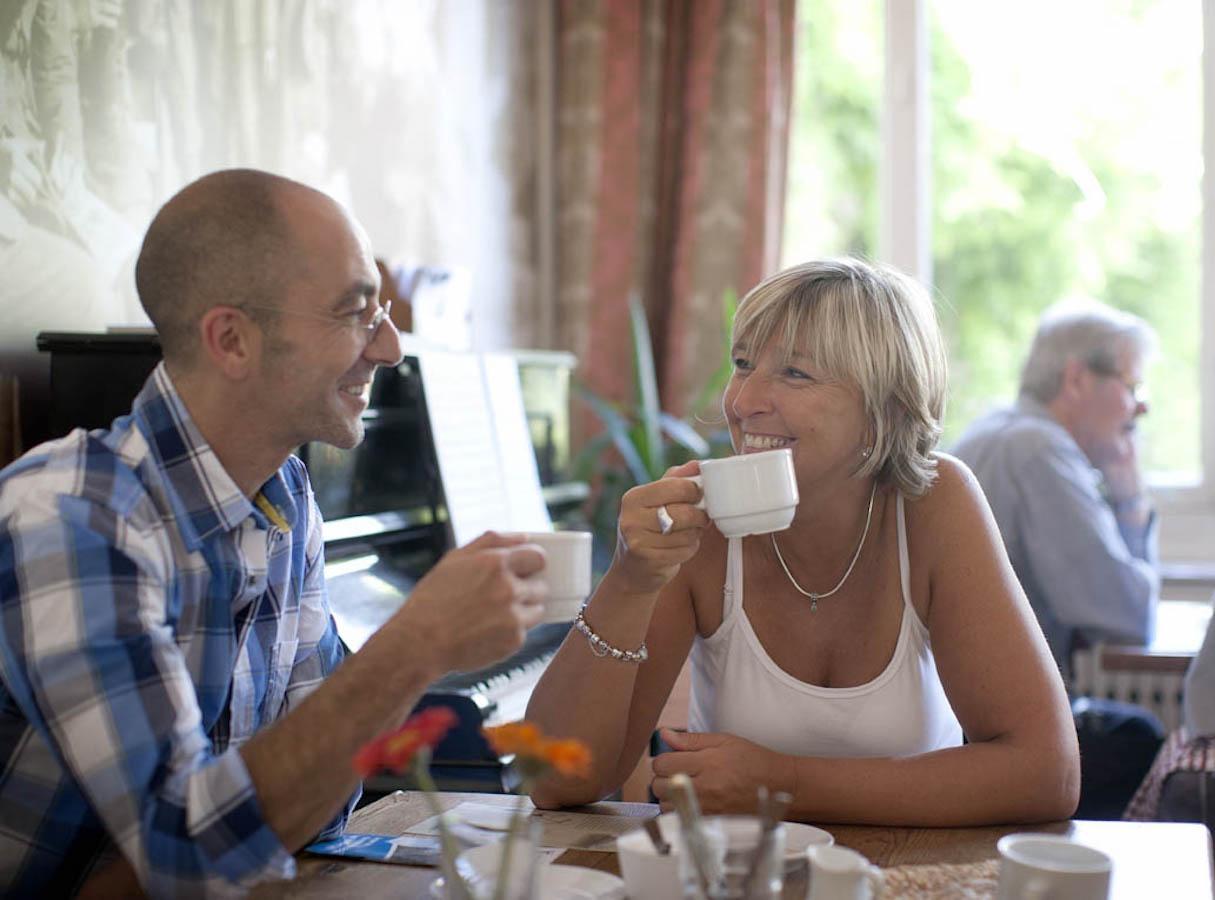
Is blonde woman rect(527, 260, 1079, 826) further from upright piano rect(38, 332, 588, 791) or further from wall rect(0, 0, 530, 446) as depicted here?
wall rect(0, 0, 530, 446)

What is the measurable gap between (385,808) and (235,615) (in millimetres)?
297

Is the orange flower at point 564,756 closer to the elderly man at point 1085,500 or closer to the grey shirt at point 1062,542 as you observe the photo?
the elderly man at point 1085,500

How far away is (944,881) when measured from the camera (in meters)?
1.19

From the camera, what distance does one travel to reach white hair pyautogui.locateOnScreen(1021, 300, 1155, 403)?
362 centimetres

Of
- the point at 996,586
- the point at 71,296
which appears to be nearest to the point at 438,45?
the point at 71,296

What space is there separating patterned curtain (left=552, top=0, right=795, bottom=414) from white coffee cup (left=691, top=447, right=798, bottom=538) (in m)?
3.15

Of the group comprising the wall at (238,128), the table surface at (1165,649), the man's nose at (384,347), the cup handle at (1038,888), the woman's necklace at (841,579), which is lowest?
the table surface at (1165,649)

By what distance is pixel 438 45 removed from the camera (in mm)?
3812

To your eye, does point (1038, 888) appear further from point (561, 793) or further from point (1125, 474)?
point (1125, 474)

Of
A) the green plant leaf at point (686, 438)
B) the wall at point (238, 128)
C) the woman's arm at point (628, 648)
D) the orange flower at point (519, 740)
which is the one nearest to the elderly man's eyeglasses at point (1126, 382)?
the green plant leaf at point (686, 438)

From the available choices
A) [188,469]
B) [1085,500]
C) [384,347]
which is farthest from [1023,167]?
[188,469]

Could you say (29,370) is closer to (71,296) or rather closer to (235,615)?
(71,296)

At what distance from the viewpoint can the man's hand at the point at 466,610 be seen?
1141 mm

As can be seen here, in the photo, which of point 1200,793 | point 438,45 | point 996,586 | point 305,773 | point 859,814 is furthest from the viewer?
point 438,45
